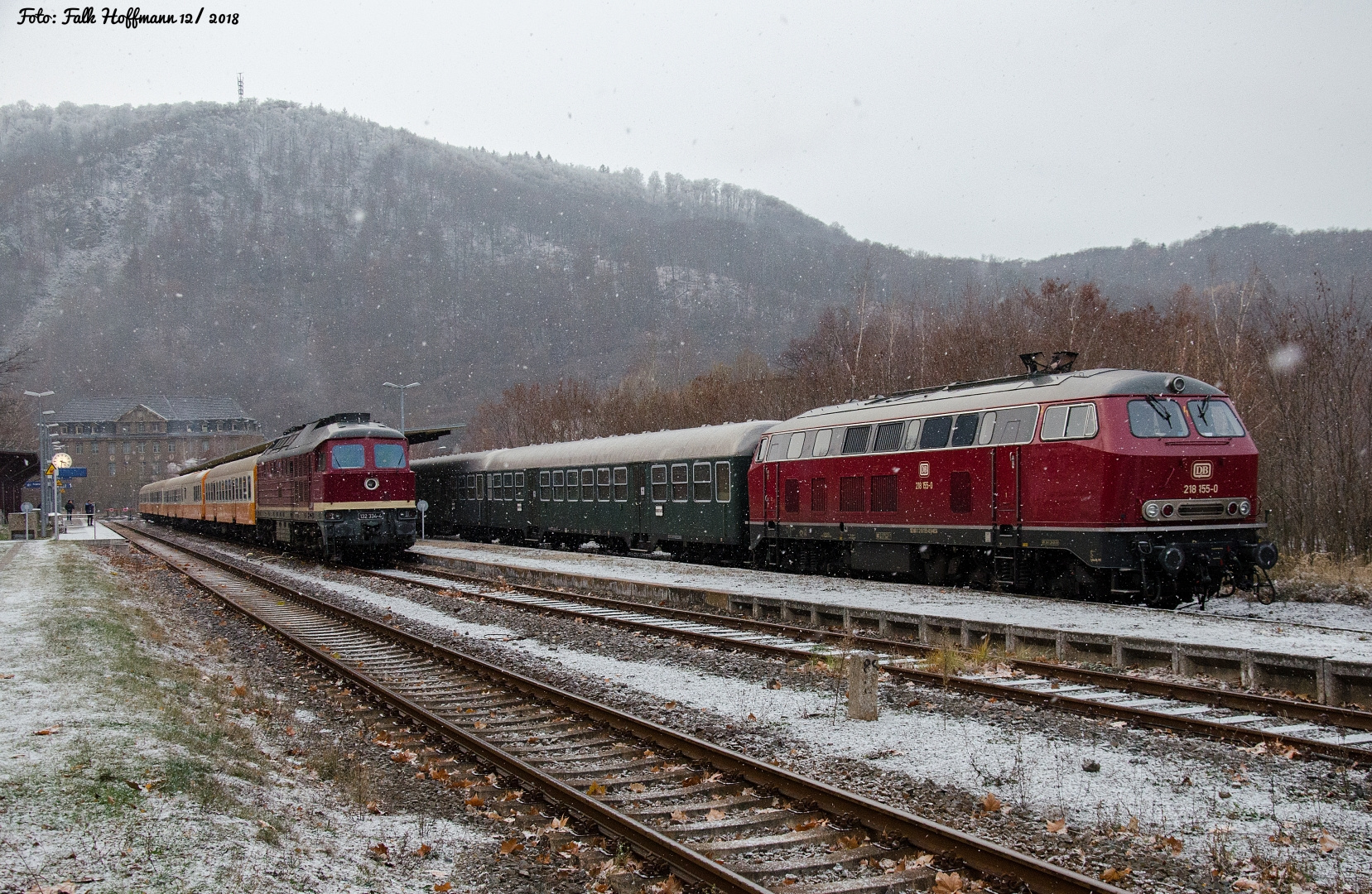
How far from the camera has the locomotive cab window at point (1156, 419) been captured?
1500 centimetres

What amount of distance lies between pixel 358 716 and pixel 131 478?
146m

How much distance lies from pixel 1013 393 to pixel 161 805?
13837mm

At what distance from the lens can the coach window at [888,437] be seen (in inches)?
751

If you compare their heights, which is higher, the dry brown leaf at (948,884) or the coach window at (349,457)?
the coach window at (349,457)

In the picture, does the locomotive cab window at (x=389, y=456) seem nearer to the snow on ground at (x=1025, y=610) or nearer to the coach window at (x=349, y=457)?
the coach window at (x=349, y=457)

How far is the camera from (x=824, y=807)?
677cm

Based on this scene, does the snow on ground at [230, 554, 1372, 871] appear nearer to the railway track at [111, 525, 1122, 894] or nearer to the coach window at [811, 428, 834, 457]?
the railway track at [111, 525, 1122, 894]

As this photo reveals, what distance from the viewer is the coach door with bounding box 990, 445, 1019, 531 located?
16.3 meters

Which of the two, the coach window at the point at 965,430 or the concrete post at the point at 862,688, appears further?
the coach window at the point at 965,430

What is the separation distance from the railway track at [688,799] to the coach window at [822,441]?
1062cm

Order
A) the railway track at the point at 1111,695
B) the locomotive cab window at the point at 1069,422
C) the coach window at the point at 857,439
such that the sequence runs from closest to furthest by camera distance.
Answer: the railway track at the point at 1111,695, the locomotive cab window at the point at 1069,422, the coach window at the point at 857,439

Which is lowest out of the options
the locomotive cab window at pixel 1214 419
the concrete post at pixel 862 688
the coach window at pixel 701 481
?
the concrete post at pixel 862 688

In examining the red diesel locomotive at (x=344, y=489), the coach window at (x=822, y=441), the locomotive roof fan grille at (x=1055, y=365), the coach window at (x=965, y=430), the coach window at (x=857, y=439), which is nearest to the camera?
the locomotive roof fan grille at (x=1055, y=365)

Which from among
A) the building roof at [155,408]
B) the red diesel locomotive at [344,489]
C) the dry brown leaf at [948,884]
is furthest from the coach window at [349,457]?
the building roof at [155,408]
